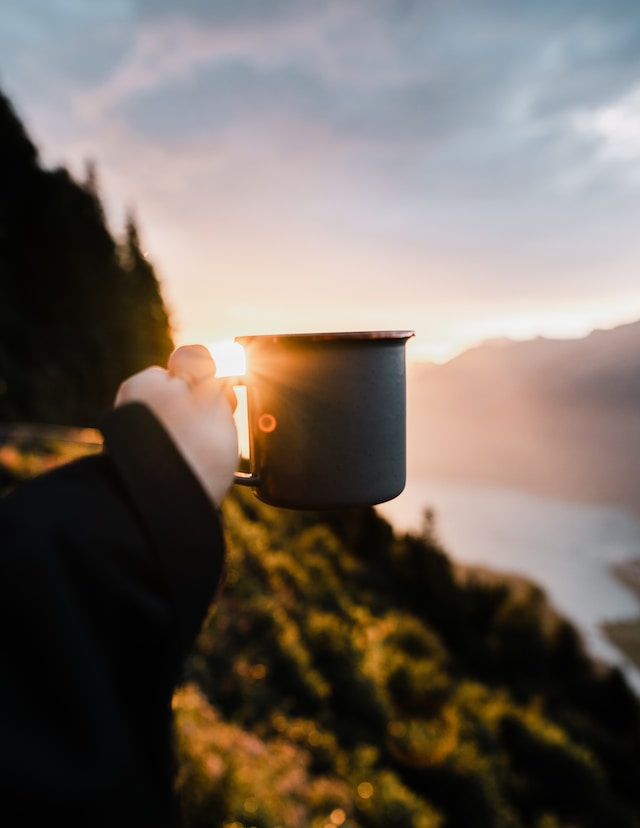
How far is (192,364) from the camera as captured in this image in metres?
0.94

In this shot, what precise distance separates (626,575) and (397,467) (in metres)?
140

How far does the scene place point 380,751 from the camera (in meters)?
16.4

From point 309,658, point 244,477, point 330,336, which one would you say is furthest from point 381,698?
point 330,336

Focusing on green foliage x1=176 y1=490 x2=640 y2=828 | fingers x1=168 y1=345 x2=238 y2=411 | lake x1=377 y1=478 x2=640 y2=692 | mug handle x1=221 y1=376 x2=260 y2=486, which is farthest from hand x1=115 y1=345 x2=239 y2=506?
lake x1=377 y1=478 x2=640 y2=692

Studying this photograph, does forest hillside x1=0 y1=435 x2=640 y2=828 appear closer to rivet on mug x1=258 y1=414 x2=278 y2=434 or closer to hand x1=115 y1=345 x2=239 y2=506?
rivet on mug x1=258 y1=414 x2=278 y2=434

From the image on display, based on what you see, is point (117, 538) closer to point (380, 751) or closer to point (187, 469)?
point (187, 469)

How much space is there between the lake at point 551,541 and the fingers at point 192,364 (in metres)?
90.9

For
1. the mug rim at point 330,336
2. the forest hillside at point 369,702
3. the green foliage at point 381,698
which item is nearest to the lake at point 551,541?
the green foliage at point 381,698

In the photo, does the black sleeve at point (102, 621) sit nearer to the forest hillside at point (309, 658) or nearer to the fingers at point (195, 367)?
the fingers at point (195, 367)

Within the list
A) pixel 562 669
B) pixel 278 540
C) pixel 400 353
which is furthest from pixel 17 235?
pixel 562 669

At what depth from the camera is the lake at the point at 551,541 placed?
346ft

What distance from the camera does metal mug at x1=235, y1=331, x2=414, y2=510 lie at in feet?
3.54

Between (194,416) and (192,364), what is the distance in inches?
4.9

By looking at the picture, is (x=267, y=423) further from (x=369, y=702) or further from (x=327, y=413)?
(x=369, y=702)
